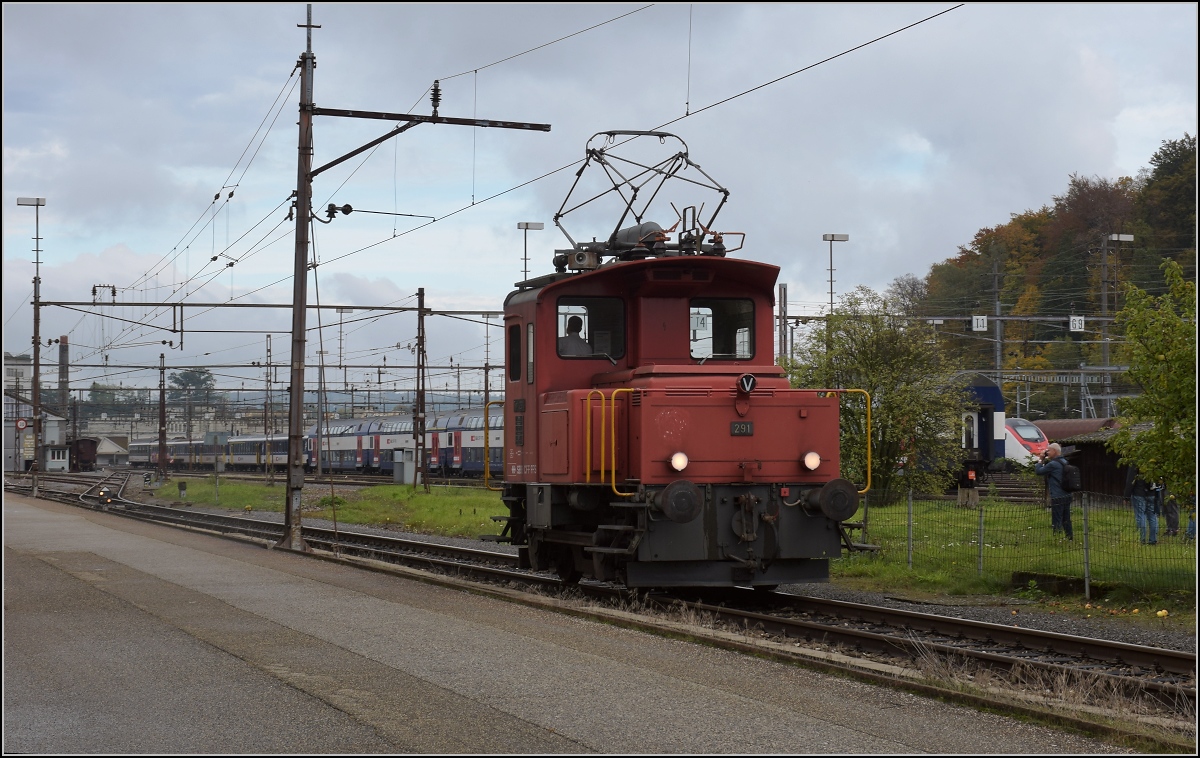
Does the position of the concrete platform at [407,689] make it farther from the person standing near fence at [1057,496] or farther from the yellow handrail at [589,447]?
the person standing near fence at [1057,496]

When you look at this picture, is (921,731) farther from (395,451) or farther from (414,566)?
(395,451)

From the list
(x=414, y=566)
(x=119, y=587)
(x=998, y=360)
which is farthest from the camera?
(x=998, y=360)

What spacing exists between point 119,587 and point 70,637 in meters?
4.18

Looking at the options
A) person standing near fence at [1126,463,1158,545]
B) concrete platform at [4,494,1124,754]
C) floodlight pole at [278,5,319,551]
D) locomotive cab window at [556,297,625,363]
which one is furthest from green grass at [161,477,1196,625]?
floodlight pole at [278,5,319,551]

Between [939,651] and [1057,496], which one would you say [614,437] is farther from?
[1057,496]

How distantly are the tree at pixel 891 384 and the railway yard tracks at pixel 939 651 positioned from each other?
830cm

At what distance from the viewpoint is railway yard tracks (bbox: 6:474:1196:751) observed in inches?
316

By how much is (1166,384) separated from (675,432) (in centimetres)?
559

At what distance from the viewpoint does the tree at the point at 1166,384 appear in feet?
43.4

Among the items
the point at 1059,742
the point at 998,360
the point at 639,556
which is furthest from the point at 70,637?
the point at 998,360

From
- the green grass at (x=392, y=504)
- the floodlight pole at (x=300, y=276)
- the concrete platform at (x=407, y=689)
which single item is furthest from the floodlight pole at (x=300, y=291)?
the concrete platform at (x=407, y=689)

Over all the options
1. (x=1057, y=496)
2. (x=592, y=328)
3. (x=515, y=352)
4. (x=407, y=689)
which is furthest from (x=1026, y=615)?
(x=407, y=689)

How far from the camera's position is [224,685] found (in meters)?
8.85

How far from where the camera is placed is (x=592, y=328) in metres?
14.1
